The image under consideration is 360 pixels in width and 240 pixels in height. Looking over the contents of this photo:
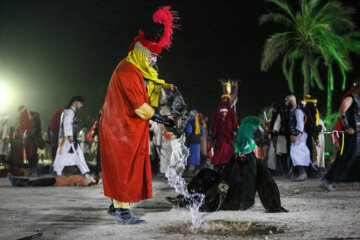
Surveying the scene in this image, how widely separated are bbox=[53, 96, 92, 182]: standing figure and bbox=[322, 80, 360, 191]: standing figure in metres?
5.77

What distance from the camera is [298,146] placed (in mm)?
12898

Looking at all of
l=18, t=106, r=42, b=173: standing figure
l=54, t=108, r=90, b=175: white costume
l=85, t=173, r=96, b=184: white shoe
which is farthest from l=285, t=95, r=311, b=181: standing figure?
l=18, t=106, r=42, b=173: standing figure

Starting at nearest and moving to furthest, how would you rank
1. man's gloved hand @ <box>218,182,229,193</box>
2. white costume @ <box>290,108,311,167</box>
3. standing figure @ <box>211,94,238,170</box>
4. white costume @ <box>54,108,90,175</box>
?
man's gloved hand @ <box>218,182,229,193</box>
white costume @ <box>54,108,90,175</box>
white costume @ <box>290,108,311,167</box>
standing figure @ <box>211,94,238,170</box>

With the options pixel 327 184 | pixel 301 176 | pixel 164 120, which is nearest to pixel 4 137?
pixel 301 176

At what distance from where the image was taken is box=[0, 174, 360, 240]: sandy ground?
17.4 ft

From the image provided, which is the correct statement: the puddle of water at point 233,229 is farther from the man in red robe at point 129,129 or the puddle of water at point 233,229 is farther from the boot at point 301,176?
the boot at point 301,176

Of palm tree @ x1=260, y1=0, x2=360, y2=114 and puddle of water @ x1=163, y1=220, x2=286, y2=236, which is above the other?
palm tree @ x1=260, y1=0, x2=360, y2=114

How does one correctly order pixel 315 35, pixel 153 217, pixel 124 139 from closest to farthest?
pixel 124 139
pixel 153 217
pixel 315 35

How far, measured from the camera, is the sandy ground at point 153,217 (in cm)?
531

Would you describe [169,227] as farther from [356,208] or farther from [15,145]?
[15,145]

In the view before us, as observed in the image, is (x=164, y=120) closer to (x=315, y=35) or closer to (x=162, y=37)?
(x=162, y=37)

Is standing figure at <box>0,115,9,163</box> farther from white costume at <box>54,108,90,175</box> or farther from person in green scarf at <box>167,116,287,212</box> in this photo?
person in green scarf at <box>167,116,287,212</box>

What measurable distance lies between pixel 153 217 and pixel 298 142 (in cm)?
706

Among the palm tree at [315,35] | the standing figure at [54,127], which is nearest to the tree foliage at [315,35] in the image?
the palm tree at [315,35]
